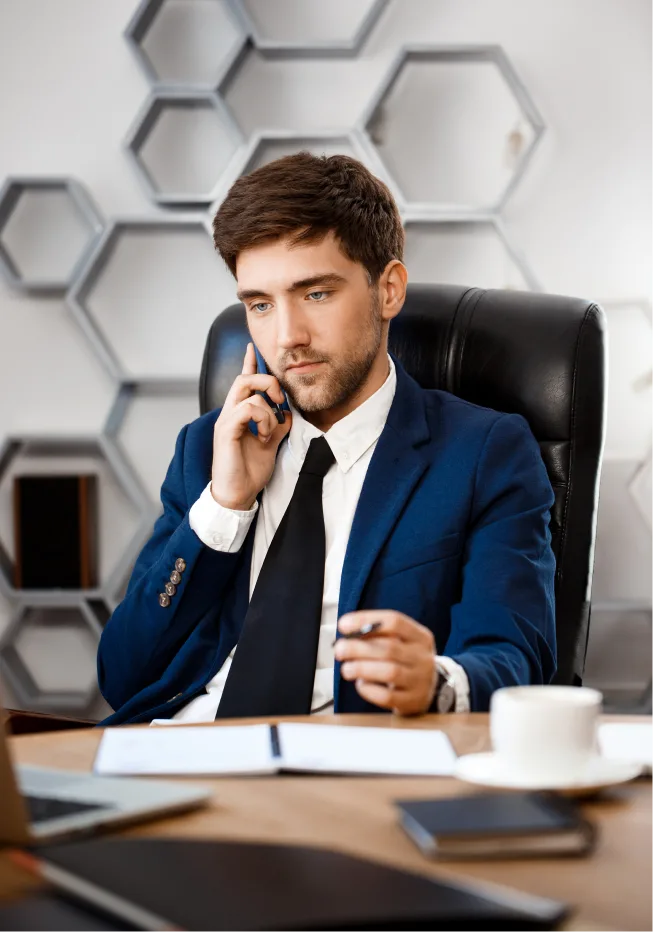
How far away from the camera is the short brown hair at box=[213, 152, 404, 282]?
1.62 metres

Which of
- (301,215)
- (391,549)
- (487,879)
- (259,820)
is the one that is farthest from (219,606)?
(487,879)

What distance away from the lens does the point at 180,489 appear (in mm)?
1679

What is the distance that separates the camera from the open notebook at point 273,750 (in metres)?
0.84

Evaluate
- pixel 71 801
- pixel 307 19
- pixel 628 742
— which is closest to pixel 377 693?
pixel 628 742

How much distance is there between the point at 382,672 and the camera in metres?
1.02

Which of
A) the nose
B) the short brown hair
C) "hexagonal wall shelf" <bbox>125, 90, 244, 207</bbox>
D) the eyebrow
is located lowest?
the nose

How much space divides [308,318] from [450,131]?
1631 mm

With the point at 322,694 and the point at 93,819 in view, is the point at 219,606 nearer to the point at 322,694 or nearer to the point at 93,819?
the point at 322,694

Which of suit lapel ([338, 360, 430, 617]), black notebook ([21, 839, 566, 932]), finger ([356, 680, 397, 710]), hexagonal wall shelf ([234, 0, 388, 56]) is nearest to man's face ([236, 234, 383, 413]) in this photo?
suit lapel ([338, 360, 430, 617])

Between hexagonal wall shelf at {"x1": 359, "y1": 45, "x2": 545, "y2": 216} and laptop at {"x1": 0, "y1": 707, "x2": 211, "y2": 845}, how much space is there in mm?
2474

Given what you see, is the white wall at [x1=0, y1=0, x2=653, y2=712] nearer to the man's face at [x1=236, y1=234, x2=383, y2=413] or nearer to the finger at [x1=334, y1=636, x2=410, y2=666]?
the man's face at [x1=236, y1=234, x2=383, y2=413]

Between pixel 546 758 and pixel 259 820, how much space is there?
0.69 ft

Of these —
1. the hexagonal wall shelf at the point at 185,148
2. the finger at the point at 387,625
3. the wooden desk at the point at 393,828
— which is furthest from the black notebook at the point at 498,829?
the hexagonal wall shelf at the point at 185,148

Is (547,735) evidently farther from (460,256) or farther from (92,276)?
(92,276)
